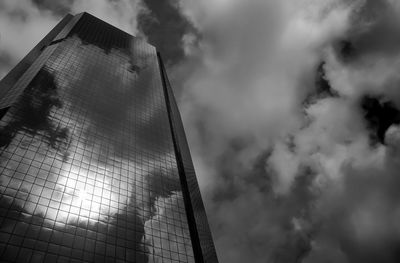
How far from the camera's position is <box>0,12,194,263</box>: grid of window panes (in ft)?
130

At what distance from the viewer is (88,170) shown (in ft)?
172

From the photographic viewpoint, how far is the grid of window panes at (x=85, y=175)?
39531 mm

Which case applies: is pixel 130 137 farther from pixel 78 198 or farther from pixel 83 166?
pixel 78 198

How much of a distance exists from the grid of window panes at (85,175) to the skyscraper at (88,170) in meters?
0.16

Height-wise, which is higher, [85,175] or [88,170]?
[88,170]

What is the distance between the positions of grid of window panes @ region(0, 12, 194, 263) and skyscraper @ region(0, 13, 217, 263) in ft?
0.52

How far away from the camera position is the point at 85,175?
2005 inches

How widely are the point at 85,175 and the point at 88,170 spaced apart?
1545 millimetres

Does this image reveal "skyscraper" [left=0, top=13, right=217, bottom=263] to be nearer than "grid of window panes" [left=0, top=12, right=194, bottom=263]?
No

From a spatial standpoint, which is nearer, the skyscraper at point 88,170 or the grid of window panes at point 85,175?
the grid of window panes at point 85,175

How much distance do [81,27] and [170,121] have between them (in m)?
47.8

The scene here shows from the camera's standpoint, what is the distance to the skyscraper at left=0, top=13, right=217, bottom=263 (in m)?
40.0

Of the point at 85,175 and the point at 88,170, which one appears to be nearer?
the point at 85,175

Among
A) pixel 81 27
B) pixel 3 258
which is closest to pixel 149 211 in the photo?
pixel 3 258
